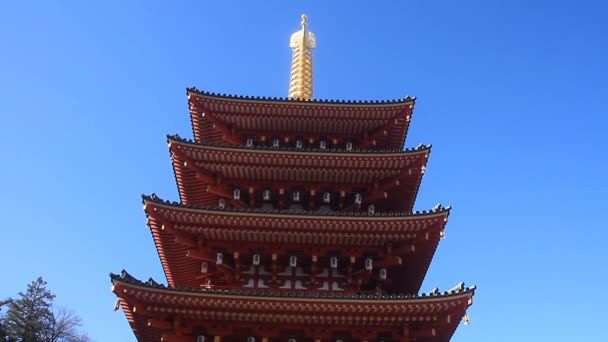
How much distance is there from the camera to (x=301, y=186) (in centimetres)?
2438

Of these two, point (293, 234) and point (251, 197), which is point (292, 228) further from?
point (251, 197)

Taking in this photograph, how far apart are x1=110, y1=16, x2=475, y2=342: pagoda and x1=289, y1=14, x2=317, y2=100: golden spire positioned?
564 cm

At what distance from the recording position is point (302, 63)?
34344 millimetres

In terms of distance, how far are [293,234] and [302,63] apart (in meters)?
15.7

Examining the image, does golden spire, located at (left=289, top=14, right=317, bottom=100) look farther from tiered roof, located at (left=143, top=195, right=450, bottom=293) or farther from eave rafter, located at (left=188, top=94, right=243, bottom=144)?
tiered roof, located at (left=143, top=195, right=450, bottom=293)

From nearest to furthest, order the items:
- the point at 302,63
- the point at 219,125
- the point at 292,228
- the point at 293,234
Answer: the point at 292,228 → the point at 293,234 → the point at 219,125 → the point at 302,63

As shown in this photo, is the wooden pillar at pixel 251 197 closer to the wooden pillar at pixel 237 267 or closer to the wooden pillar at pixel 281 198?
the wooden pillar at pixel 281 198

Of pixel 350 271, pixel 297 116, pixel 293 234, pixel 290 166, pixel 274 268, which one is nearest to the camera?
pixel 293 234

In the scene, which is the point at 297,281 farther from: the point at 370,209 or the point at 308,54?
the point at 308,54

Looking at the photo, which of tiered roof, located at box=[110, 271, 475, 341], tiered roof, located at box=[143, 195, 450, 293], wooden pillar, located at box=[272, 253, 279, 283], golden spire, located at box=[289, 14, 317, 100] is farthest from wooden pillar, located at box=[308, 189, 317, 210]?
golden spire, located at box=[289, 14, 317, 100]

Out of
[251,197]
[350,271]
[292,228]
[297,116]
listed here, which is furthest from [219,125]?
[350,271]

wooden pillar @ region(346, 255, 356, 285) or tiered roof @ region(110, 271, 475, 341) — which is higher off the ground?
wooden pillar @ region(346, 255, 356, 285)

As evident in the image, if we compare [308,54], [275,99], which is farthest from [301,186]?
[308,54]

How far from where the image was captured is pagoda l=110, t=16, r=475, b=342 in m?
18.7
